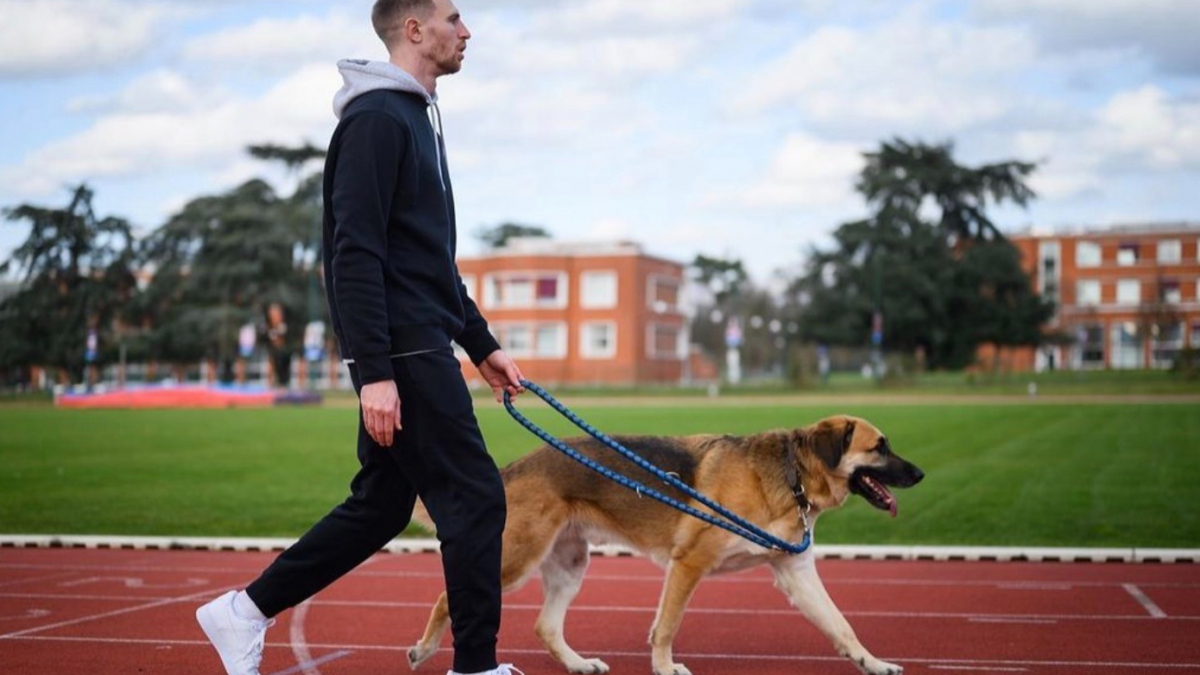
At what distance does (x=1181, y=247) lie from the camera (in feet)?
381

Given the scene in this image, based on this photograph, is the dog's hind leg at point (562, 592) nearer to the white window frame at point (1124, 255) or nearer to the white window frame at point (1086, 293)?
the white window frame at point (1086, 293)

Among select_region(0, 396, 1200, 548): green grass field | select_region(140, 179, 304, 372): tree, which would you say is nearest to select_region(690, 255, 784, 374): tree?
select_region(140, 179, 304, 372): tree

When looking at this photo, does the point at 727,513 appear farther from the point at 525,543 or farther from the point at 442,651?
the point at 442,651

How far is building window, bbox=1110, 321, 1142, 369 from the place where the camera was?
11481 centimetres

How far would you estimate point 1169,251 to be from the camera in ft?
382

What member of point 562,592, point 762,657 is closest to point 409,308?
point 562,592

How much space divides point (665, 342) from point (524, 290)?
36.9 ft

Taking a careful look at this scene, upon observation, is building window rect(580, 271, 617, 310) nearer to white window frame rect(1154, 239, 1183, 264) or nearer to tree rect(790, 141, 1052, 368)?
tree rect(790, 141, 1052, 368)

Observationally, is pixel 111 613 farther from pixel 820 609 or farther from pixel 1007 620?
pixel 1007 620

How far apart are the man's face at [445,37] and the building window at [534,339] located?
97749 mm

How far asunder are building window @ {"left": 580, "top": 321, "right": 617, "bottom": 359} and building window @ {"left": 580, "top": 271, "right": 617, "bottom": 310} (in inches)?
50.3

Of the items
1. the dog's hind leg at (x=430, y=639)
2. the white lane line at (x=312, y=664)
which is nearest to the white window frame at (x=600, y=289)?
the white lane line at (x=312, y=664)

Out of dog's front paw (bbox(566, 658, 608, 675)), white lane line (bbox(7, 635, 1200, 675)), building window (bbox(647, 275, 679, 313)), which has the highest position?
building window (bbox(647, 275, 679, 313))

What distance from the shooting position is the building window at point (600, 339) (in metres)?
102
